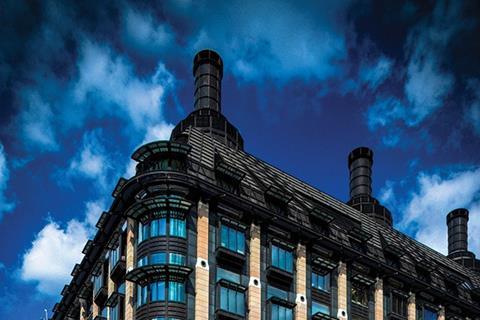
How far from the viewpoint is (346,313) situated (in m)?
77.3

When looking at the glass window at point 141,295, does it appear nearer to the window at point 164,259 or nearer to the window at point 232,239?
the window at point 164,259

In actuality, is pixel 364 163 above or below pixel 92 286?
above

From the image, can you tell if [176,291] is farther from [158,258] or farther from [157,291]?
[158,258]

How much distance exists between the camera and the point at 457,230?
127 meters

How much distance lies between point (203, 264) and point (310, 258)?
44.8 feet

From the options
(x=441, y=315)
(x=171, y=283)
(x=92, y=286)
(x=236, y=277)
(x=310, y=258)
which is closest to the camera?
(x=171, y=283)

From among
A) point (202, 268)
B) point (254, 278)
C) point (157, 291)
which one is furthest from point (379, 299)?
point (157, 291)

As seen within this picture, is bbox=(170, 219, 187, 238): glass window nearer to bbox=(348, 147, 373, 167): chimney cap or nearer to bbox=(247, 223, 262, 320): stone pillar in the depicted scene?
bbox=(247, 223, 262, 320): stone pillar

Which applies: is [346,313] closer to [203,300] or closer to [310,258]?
[310,258]

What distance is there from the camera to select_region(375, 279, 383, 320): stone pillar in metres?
80.6

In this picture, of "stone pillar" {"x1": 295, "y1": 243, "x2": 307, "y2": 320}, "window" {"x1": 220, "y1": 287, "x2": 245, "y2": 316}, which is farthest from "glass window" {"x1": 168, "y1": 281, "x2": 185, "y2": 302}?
"stone pillar" {"x1": 295, "y1": 243, "x2": 307, "y2": 320}

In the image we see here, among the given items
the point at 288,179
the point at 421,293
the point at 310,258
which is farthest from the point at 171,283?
the point at 421,293

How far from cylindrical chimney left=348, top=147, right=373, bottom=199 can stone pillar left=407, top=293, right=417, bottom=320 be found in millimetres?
27810

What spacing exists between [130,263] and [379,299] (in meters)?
26.5
